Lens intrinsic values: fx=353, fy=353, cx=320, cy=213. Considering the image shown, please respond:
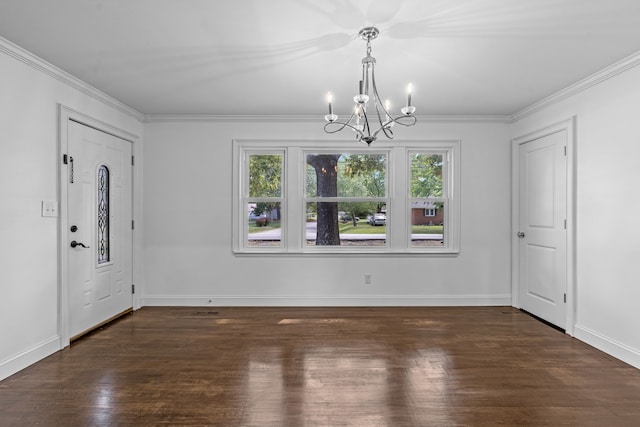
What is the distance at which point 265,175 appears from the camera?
4.55 metres

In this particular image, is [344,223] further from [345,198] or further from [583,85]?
[583,85]

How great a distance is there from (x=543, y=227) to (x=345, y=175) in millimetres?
2330

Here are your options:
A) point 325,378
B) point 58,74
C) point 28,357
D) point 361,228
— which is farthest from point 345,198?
point 28,357

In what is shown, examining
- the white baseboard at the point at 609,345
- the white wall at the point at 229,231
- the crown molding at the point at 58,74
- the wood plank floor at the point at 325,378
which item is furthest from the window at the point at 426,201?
the crown molding at the point at 58,74

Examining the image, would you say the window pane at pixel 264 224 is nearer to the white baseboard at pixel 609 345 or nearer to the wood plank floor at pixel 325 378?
the wood plank floor at pixel 325 378

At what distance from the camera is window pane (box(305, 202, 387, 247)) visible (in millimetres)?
4562

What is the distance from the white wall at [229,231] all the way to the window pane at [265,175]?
284 mm

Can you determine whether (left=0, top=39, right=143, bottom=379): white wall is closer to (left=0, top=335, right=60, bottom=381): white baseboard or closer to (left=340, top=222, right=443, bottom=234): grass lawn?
(left=0, top=335, right=60, bottom=381): white baseboard

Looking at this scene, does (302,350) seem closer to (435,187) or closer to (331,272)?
(331,272)

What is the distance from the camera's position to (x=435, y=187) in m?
4.56

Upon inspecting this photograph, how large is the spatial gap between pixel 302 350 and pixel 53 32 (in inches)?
117

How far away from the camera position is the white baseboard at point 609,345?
9.10 feet

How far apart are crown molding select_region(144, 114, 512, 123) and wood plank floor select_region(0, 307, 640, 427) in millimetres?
2403

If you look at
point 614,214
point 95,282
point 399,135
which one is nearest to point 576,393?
point 614,214
